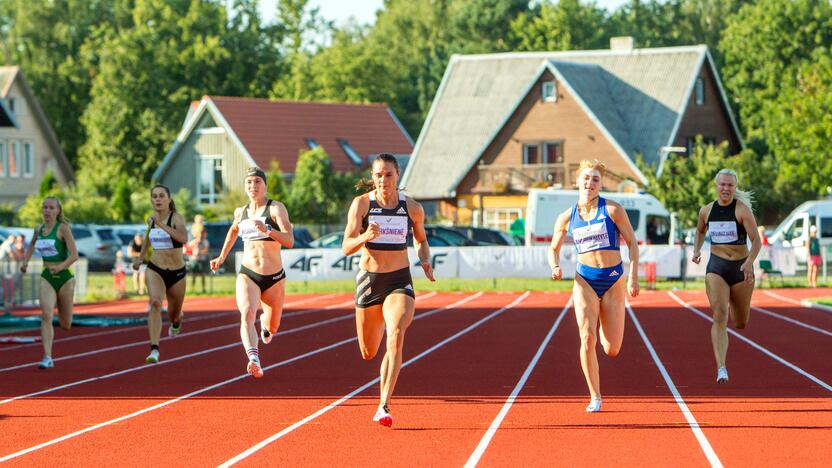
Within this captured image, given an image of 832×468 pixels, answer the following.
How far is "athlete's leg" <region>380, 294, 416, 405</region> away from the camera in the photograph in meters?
10.9

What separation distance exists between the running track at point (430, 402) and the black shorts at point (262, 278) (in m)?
0.92

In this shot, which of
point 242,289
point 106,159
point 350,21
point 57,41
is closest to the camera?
point 242,289

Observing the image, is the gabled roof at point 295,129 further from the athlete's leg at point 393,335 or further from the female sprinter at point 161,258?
the athlete's leg at point 393,335

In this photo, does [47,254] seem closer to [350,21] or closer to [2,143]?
[2,143]

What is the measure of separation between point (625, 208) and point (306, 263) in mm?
10902

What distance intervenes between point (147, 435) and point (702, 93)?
54.7 m

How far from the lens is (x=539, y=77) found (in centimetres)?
6078

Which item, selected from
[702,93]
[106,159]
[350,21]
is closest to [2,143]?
[106,159]

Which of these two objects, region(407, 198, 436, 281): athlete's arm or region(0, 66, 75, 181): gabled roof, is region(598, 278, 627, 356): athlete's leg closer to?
region(407, 198, 436, 281): athlete's arm

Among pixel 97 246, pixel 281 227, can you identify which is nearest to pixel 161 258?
pixel 281 227

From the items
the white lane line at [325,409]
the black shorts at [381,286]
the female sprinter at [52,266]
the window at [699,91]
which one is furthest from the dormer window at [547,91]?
the black shorts at [381,286]

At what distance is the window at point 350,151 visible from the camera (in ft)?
226

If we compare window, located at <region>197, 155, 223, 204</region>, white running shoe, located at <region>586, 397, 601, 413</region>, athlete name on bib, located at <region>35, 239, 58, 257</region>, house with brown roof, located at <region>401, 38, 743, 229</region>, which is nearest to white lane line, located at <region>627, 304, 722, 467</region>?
white running shoe, located at <region>586, 397, 601, 413</region>

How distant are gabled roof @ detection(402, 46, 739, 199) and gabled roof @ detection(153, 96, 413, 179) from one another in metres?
4.83
